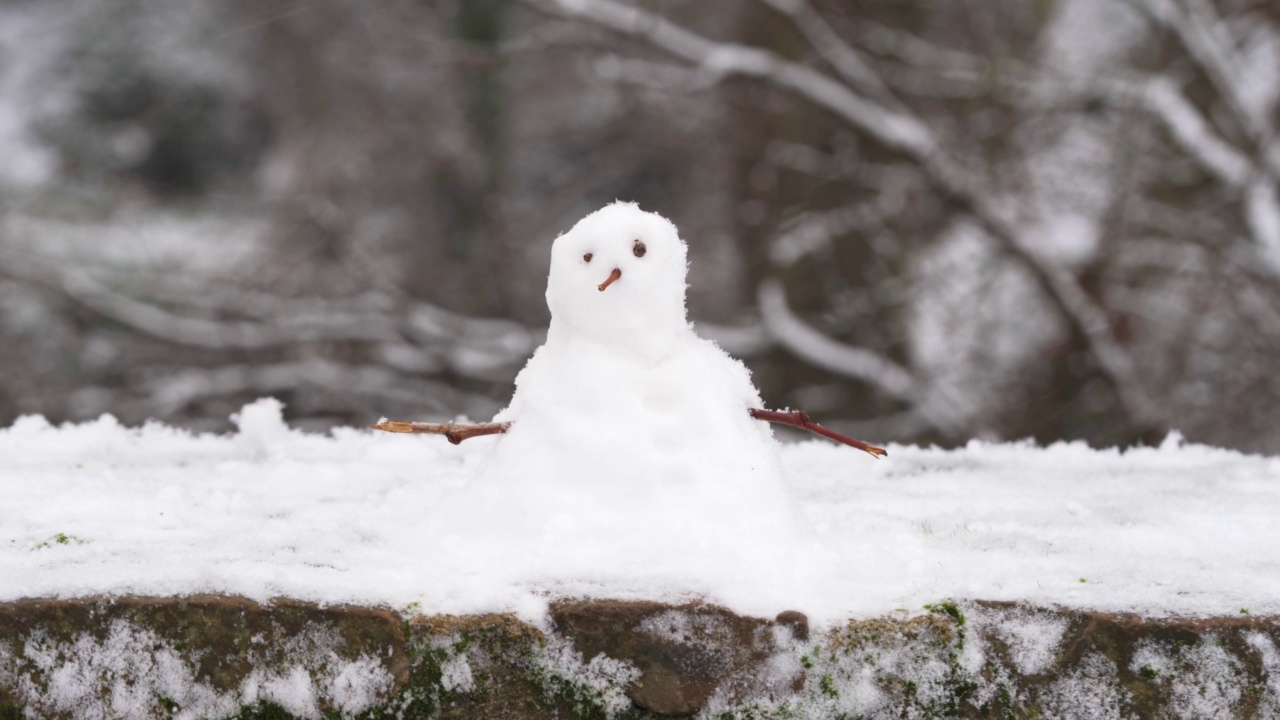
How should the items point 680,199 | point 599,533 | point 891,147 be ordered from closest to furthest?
point 599,533, point 891,147, point 680,199

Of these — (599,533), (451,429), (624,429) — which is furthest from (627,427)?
(451,429)

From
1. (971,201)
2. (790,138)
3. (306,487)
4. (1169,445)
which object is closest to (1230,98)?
(971,201)

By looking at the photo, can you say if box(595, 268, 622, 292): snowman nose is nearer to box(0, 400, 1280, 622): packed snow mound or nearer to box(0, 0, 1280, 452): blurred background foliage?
box(0, 400, 1280, 622): packed snow mound

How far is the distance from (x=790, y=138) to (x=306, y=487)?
4.74 m

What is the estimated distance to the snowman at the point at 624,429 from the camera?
170 centimetres

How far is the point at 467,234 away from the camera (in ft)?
27.2

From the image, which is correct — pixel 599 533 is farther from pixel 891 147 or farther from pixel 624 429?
pixel 891 147

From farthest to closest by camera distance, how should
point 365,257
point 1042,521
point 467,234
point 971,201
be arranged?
1. point 467,234
2. point 365,257
3. point 971,201
4. point 1042,521

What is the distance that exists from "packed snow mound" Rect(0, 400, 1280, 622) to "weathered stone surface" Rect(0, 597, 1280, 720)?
0.03 meters

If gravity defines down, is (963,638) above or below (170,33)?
below

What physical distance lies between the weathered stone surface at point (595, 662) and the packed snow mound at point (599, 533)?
0.03 metres

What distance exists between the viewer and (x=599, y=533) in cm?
170

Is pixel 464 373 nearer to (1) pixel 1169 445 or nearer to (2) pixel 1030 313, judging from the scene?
(2) pixel 1030 313

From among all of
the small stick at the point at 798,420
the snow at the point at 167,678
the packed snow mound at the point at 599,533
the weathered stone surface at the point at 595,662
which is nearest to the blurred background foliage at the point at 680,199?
the packed snow mound at the point at 599,533
